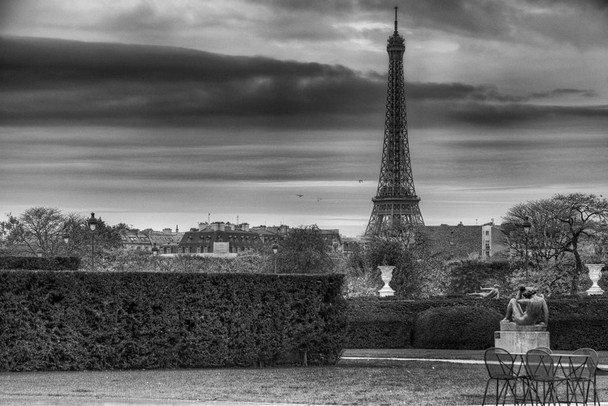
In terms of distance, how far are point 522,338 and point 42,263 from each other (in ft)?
40.4

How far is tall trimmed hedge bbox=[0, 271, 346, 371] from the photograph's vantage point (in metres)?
23.6

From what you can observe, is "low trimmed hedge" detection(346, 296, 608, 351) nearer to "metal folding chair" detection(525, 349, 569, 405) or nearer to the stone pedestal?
the stone pedestal

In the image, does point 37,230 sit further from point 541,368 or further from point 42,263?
point 541,368

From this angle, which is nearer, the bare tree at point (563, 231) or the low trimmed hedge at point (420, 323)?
the low trimmed hedge at point (420, 323)

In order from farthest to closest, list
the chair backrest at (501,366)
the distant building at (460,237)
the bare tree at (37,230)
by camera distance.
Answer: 1. the distant building at (460,237)
2. the bare tree at (37,230)
3. the chair backrest at (501,366)

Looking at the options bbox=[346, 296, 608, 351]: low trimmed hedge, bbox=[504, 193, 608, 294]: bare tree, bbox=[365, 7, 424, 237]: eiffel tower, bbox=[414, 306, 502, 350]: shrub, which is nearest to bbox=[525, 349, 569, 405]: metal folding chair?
bbox=[414, 306, 502, 350]: shrub

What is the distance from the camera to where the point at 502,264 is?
8669 centimetres

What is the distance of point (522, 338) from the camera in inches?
961

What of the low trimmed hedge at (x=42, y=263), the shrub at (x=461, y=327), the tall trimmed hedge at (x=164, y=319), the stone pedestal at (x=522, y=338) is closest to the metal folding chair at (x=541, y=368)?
the stone pedestal at (x=522, y=338)

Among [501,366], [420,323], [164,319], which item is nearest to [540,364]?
[501,366]

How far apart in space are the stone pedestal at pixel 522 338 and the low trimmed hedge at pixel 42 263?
11136 mm

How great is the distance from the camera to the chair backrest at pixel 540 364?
16.6 metres

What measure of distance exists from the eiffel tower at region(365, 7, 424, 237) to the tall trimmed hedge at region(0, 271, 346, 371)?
8715cm

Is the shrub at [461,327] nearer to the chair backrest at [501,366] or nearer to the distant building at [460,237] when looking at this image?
the chair backrest at [501,366]
